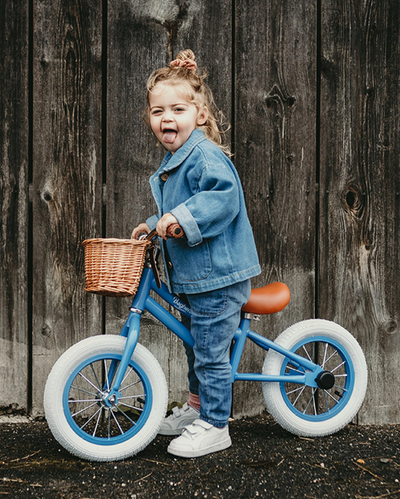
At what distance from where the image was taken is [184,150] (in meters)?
2.15

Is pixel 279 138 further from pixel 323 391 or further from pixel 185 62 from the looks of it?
pixel 323 391

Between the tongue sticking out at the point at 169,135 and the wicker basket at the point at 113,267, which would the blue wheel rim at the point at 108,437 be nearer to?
the wicker basket at the point at 113,267

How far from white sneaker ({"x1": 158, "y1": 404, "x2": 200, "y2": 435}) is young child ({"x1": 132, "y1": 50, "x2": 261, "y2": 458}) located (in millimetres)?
145

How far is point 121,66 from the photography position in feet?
8.30

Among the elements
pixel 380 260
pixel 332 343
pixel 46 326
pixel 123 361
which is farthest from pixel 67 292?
pixel 380 260

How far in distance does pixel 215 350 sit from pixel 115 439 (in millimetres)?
541

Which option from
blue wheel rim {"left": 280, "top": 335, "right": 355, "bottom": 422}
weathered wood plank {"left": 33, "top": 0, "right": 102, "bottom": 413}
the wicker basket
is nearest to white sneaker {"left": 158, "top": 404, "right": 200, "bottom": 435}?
blue wheel rim {"left": 280, "top": 335, "right": 355, "bottom": 422}

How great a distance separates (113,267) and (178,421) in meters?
0.86

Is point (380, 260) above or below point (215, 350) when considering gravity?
above

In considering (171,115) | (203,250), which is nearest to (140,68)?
(171,115)

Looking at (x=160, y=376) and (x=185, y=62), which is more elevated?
(x=185, y=62)

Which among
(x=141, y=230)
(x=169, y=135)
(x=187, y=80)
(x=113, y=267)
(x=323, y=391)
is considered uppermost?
(x=187, y=80)

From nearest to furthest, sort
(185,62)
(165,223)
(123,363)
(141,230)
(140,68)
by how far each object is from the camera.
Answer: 1. (165,223)
2. (123,363)
3. (185,62)
4. (141,230)
5. (140,68)

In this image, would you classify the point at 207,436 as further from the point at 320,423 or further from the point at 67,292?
the point at 67,292
